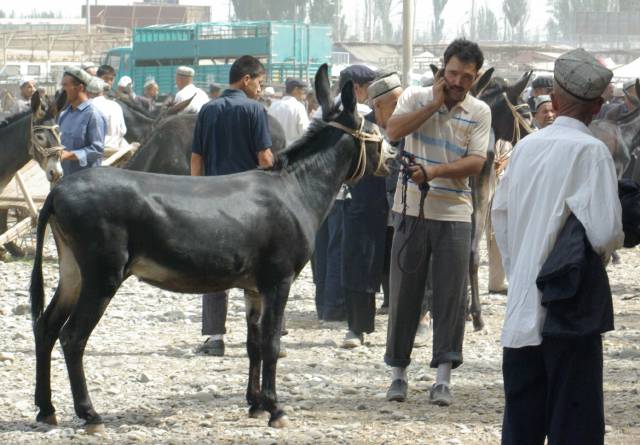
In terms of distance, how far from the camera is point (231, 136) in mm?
9195

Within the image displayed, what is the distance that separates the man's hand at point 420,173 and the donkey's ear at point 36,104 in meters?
6.27

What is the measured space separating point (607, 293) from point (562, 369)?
0.33 m

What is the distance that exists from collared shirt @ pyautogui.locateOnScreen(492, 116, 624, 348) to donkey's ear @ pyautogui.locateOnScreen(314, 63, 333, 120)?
8.51 feet

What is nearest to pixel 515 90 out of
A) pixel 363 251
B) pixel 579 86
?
pixel 363 251

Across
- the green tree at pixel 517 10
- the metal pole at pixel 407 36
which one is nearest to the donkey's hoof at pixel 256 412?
the metal pole at pixel 407 36

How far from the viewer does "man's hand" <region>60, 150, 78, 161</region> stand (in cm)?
1201

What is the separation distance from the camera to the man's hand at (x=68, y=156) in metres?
12.0

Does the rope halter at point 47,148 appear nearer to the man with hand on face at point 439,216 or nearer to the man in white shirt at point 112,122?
the man in white shirt at point 112,122

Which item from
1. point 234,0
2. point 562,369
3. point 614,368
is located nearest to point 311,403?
point 614,368

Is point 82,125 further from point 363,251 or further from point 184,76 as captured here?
point 184,76

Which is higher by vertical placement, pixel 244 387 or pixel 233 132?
pixel 233 132

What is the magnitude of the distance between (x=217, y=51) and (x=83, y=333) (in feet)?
134

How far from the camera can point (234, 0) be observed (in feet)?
406

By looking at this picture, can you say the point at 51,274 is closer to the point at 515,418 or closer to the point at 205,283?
the point at 205,283
